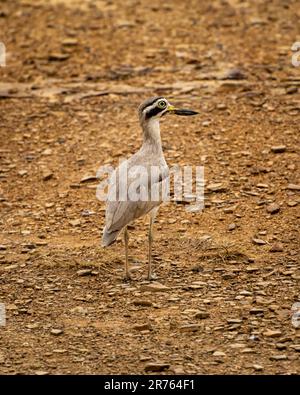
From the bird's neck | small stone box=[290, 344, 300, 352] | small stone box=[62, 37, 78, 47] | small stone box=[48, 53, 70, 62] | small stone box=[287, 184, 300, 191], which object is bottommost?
small stone box=[290, 344, 300, 352]

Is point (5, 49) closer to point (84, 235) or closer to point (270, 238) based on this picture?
point (84, 235)

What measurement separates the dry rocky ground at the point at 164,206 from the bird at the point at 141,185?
19.9 inches

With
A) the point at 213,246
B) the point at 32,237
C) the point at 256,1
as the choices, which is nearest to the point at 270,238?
the point at 213,246

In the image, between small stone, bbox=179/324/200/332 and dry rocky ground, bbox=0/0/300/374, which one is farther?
A: small stone, bbox=179/324/200/332

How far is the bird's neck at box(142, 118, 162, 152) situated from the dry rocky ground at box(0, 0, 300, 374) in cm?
103

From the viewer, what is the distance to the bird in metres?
8.69

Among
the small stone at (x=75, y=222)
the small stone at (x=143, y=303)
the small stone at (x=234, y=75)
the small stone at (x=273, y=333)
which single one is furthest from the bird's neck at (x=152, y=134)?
the small stone at (x=234, y=75)

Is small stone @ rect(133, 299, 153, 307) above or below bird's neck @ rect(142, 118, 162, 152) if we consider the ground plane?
below

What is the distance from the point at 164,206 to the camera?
10.5m

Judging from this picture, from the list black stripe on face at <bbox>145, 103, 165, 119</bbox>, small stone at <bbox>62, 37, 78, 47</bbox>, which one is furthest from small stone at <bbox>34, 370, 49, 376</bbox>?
small stone at <bbox>62, 37, 78, 47</bbox>

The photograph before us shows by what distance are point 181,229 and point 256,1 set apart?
716cm

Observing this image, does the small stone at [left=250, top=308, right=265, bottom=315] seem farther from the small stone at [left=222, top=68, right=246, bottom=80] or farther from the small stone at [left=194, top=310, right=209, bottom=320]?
the small stone at [left=222, top=68, right=246, bottom=80]

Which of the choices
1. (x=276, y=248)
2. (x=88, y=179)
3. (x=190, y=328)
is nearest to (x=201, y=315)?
(x=190, y=328)

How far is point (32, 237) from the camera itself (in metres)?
9.98
